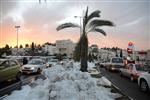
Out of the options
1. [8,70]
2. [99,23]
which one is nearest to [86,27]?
[99,23]

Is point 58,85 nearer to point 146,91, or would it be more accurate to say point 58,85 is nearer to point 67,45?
point 146,91

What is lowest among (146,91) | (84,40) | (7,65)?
(146,91)

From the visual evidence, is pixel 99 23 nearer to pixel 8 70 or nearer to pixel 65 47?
pixel 8 70

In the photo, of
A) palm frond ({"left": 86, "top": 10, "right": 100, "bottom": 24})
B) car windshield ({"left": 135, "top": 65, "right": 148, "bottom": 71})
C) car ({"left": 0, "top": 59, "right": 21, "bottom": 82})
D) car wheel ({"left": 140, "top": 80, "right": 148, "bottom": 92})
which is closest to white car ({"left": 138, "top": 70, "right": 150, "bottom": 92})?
car wheel ({"left": 140, "top": 80, "right": 148, "bottom": 92})

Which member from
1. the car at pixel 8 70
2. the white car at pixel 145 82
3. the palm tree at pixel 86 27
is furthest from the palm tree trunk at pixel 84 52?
the white car at pixel 145 82

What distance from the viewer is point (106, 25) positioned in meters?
26.6

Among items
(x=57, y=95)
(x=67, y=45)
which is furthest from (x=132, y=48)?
(x=67, y=45)

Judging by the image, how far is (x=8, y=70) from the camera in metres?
17.2

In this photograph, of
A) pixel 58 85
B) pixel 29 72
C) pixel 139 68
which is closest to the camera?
pixel 58 85

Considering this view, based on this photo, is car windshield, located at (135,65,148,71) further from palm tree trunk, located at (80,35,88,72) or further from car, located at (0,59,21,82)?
car, located at (0,59,21,82)

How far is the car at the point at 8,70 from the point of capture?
16272 mm

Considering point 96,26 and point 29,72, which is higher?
point 96,26

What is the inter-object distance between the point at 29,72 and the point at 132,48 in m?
15.7

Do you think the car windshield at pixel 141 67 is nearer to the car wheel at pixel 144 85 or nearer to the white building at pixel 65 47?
the car wheel at pixel 144 85
